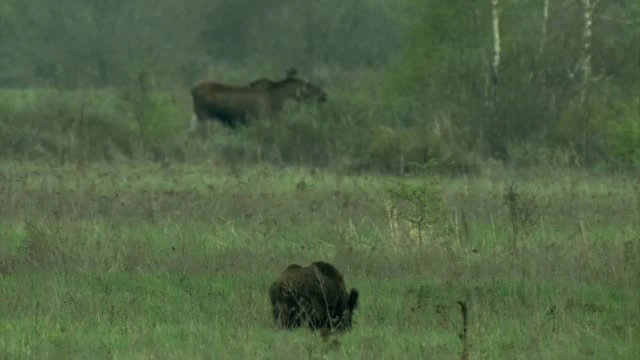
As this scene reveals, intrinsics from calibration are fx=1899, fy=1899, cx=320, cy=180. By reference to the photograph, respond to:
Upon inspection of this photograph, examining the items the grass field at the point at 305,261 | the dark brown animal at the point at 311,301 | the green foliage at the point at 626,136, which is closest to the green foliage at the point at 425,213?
the grass field at the point at 305,261

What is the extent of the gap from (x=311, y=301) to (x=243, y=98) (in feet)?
89.2

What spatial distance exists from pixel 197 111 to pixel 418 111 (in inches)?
242

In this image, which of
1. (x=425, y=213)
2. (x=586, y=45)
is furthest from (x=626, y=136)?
(x=425, y=213)

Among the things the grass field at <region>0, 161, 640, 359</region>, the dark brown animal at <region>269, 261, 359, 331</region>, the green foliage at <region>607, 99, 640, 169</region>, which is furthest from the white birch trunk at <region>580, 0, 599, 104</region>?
the dark brown animal at <region>269, 261, 359, 331</region>

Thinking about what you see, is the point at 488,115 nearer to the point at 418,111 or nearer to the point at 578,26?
the point at 418,111

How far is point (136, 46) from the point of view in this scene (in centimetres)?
6231

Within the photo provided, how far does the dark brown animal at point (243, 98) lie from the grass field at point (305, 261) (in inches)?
532

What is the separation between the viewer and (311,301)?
42.3ft

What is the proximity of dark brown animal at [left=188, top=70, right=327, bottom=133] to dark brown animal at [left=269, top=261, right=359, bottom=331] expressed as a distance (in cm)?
2418

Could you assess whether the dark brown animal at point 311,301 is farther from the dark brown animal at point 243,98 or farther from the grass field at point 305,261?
the dark brown animal at point 243,98

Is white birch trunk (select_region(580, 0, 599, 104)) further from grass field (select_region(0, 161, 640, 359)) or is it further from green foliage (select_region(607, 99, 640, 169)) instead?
grass field (select_region(0, 161, 640, 359))

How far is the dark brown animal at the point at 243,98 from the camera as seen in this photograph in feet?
125

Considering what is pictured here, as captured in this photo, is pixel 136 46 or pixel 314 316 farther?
pixel 136 46

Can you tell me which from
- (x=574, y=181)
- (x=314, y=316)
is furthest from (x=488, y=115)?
(x=314, y=316)
